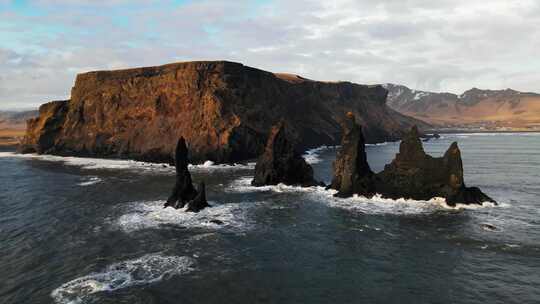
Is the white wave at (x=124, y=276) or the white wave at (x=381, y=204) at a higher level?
the white wave at (x=381, y=204)

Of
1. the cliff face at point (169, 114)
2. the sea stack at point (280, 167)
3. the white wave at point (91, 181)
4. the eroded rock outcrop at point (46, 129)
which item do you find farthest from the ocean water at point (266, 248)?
the eroded rock outcrop at point (46, 129)

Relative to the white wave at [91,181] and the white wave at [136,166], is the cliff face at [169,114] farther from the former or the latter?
the white wave at [91,181]

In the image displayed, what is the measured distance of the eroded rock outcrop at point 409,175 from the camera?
144 feet

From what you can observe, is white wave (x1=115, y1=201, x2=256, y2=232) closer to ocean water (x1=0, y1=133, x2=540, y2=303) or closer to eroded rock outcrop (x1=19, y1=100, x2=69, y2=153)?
ocean water (x1=0, y1=133, x2=540, y2=303)

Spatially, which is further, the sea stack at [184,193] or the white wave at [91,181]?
the white wave at [91,181]

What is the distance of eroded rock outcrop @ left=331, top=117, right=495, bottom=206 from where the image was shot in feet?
144

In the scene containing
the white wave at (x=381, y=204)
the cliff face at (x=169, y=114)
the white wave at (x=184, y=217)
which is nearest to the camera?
the white wave at (x=184, y=217)

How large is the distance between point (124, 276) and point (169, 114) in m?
74.4

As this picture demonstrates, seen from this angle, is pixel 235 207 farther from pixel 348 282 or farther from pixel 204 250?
pixel 348 282

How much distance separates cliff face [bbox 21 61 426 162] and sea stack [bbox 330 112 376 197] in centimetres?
3543

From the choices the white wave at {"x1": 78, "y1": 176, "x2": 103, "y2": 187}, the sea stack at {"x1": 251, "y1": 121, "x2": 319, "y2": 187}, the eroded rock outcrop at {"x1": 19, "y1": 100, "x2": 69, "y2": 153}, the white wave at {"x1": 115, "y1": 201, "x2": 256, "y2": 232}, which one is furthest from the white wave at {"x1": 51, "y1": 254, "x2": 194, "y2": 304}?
the eroded rock outcrop at {"x1": 19, "y1": 100, "x2": 69, "y2": 153}

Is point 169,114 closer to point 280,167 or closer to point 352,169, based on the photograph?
point 280,167

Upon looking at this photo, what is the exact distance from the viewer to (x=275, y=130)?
5781 centimetres

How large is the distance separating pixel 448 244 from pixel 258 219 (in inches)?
A: 649
